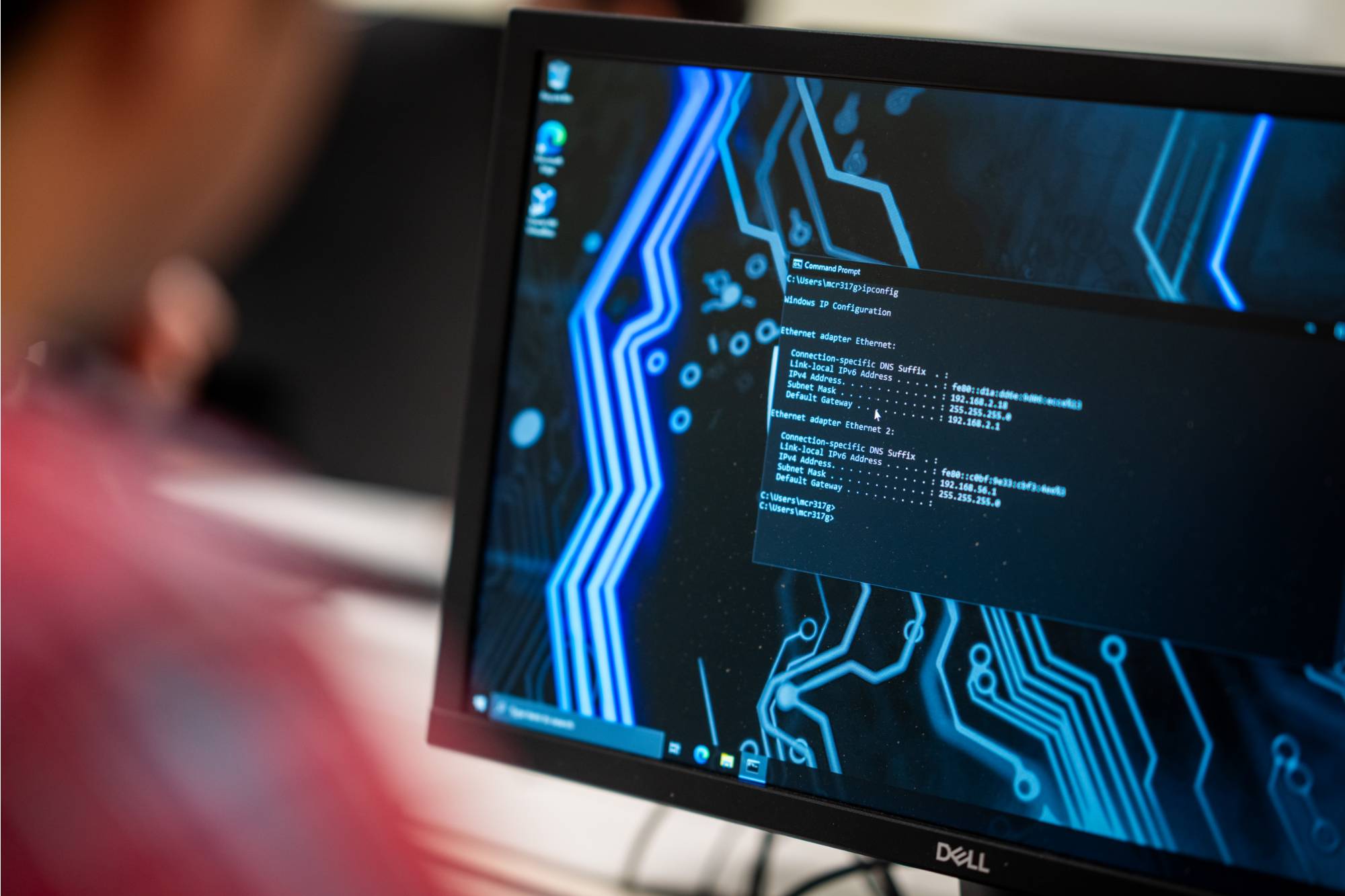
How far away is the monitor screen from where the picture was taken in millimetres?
546

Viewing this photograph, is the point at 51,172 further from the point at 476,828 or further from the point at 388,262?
the point at 388,262

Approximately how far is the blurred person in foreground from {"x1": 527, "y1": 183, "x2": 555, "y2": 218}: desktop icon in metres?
0.18

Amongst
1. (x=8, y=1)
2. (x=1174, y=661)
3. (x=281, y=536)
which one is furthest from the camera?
(x=281, y=536)

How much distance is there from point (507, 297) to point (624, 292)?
0.08m

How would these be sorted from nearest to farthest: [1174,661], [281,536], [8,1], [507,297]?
[8,1]
[1174,661]
[507,297]
[281,536]

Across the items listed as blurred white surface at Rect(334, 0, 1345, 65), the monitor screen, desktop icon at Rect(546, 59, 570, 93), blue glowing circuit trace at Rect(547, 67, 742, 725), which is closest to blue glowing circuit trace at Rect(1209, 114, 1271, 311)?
the monitor screen

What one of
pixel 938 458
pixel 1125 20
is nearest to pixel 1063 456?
pixel 938 458

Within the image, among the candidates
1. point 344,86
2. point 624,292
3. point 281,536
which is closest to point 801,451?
point 624,292

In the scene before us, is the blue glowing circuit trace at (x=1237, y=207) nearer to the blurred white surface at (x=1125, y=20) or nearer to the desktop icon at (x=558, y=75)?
the desktop icon at (x=558, y=75)

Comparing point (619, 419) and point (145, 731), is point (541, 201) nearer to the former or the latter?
point (619, 419)

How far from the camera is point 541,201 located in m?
0.67

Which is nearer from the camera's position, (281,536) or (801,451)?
(801,451)

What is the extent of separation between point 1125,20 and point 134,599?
2.22 meters

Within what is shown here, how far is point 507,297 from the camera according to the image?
678 millimetres
